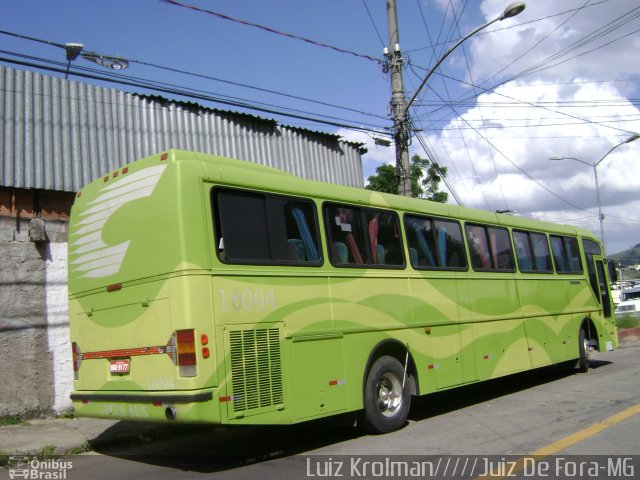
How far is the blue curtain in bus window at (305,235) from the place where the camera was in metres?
7.23

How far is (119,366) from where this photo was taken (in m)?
6.68

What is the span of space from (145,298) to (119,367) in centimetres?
91

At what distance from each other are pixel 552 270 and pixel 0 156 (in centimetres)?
1024

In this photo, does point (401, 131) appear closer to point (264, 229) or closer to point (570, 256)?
point (570, 256)

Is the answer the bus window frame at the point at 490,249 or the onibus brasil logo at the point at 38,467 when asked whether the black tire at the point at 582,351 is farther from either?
the onibus brasil logo at the point at 38,467

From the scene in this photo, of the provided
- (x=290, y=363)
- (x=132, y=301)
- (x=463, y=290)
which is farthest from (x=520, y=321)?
(x=132, y=301)

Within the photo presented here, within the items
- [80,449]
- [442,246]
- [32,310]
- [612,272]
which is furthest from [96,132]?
[612,272]

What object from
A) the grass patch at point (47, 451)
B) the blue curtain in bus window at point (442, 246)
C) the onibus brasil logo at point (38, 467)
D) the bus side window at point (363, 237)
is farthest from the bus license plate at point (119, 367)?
the blue curtain in bus window at point (442, 246)

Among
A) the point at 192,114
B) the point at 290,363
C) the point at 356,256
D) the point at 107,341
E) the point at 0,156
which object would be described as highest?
the point at 192,114

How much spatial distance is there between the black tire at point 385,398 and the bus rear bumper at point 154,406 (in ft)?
7.89

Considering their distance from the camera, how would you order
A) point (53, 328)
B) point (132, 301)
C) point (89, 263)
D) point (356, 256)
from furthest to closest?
point (53, 328) → point (356, 256) → point (89, 263) → point (132, 301)

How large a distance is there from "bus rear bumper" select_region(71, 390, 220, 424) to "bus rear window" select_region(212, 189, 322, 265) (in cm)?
140

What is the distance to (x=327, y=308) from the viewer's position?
286 inches

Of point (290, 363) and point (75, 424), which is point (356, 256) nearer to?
point (290, 363)
